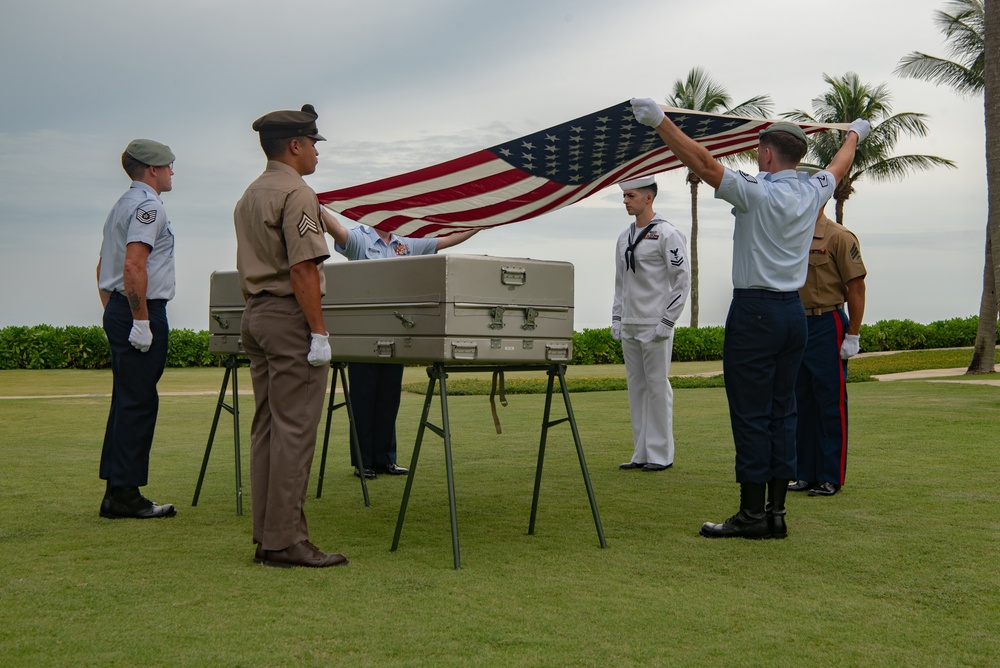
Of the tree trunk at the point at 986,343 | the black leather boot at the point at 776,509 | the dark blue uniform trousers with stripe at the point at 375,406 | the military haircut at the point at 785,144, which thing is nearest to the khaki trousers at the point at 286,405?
the black leather boot at the point at 776,509

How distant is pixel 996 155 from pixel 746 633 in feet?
42.1

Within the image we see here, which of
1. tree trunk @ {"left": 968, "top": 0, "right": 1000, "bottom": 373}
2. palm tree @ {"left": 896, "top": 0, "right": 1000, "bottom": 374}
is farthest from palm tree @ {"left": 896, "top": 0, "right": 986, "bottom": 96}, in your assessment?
tree trunk @ {"left": 968, "top": 0, "right": 1000, "bottom": 373}

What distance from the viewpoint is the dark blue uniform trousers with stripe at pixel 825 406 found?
6590mm

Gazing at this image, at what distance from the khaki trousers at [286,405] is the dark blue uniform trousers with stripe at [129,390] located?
1560 millimetres

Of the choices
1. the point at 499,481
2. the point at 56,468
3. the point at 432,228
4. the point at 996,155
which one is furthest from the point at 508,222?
the point at 996,155

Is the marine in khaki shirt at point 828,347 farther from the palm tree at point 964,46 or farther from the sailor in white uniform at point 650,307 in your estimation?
the palm tree at point 964,46

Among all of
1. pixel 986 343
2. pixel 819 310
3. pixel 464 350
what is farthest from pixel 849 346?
pixel 986 343

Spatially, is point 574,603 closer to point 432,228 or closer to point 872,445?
point 432,228

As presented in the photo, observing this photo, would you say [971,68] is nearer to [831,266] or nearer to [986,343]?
[986,343]

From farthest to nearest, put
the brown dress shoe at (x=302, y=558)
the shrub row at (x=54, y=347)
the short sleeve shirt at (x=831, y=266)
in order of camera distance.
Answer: the shrub row at (x=54, y=347) < the short sleeve shirt at (x=831, y=266) < the brown dress shoe at (x=302, y=558)

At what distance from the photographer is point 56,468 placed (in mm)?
7797

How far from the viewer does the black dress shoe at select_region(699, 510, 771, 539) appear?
5176 mm

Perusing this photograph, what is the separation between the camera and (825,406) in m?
6.66

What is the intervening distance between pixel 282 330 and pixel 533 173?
2310mm
